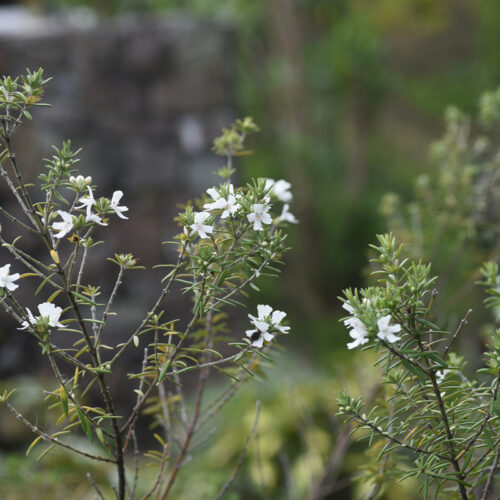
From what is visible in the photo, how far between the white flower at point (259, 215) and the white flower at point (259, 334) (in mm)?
146

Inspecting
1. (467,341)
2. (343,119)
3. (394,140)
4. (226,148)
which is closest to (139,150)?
(467,341)

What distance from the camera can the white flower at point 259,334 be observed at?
2.89 feet

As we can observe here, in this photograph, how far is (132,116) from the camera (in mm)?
3486

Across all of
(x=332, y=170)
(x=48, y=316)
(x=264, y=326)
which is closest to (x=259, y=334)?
(x=264, y=326)

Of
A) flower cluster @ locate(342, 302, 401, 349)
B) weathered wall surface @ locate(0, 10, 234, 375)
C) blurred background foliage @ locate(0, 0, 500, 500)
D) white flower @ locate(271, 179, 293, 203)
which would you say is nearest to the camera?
flower cluster @ locate(342, 302, 401, 349)

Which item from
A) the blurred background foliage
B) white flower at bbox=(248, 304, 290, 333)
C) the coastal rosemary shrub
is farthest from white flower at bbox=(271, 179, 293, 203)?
the blurred background foliage

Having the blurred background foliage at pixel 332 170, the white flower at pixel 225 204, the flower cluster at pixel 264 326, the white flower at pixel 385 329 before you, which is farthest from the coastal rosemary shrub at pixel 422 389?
the blurred background foliage at pixel 332 170

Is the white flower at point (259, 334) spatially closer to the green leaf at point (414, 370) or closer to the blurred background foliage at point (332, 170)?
the green leaf at point (414, 370)

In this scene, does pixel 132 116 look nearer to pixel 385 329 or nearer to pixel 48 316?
pixel 48 316

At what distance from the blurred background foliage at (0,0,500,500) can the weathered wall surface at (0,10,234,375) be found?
1.30ft

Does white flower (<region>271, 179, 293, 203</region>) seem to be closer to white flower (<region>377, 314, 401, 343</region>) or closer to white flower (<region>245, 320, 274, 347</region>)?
white flower (<region>245, 320, 274, 347</region>)

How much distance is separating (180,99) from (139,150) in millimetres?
383

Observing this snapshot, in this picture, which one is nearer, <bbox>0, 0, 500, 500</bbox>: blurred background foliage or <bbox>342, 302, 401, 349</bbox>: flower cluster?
<bbox>342, 302, 401, 349</bbox>: flower cluster

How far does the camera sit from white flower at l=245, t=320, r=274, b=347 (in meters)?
0.88
